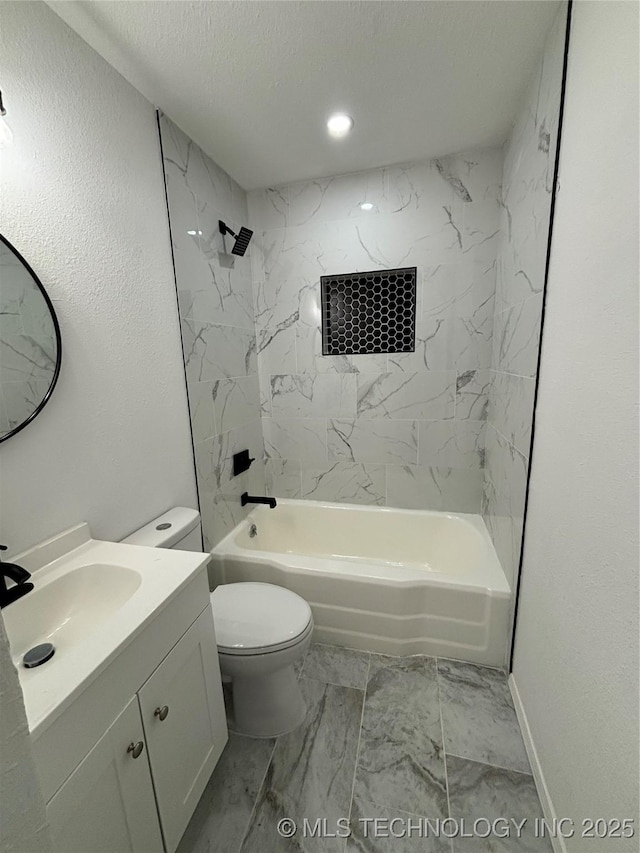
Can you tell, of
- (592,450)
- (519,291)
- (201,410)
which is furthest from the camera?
(201,410)

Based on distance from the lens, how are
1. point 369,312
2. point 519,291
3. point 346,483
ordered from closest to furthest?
point 519,291 < point 369,312 < point 346,483

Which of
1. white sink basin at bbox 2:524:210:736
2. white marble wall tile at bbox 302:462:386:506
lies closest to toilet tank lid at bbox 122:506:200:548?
white sink basin at bbox 2:524:210:736

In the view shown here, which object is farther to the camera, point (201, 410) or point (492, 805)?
point (201, 410)

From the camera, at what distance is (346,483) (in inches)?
94.0

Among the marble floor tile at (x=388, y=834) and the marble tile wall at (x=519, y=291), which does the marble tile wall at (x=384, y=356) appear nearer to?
the marble tile wall at (x=519, y=291)

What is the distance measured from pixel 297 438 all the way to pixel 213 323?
945 mm

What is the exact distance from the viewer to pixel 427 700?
57.4 inches

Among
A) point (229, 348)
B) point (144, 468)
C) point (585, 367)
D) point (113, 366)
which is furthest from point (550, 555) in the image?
point (229, 348)

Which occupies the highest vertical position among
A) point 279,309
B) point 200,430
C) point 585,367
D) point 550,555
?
point 279,309

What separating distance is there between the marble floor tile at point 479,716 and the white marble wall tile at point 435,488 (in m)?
0.88

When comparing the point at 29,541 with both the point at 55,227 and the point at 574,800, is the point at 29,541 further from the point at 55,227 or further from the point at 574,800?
the point at 574,800

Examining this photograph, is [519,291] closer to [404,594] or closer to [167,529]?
[404,594]

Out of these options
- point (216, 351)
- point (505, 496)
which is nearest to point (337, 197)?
point (216, 351)

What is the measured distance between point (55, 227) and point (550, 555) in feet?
6.16
